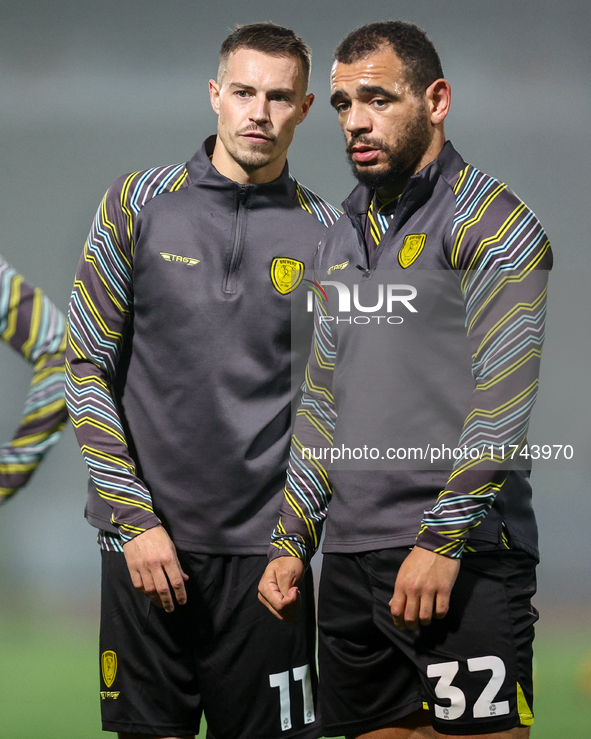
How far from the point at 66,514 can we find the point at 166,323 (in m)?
1.70

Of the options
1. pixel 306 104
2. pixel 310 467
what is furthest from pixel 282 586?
pixel 306 104

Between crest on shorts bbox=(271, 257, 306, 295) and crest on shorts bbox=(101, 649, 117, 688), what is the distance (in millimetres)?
705

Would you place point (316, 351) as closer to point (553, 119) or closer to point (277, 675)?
point (277, 675)

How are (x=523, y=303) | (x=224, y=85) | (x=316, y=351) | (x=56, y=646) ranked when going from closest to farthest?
1. (x=523, y=303)
2. (x=316, y=351)
3. (x=224, y=85)
4. (x=56, y=646)

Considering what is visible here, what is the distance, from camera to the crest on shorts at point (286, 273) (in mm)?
1629

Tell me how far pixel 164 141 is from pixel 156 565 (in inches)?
71.4

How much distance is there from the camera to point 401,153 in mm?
1471

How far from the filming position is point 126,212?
163cm

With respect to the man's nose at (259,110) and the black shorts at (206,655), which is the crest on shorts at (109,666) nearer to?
the black shorts at (206,655)

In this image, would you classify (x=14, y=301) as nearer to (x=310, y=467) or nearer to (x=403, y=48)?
(x=310, y=467)

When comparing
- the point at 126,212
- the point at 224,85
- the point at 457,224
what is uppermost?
the point at 224,85

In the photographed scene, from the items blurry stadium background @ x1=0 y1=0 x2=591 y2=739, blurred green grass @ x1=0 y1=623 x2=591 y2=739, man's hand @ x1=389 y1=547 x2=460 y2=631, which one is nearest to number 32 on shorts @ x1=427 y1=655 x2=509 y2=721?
man's hand @ x1=389 y1=547 x2=460 y2=631

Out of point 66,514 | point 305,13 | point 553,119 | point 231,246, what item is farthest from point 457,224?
point 66,514

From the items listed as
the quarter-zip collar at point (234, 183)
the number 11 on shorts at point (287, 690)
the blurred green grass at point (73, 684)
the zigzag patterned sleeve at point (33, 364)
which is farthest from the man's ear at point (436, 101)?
the blurred green grass at point (73, 684)
